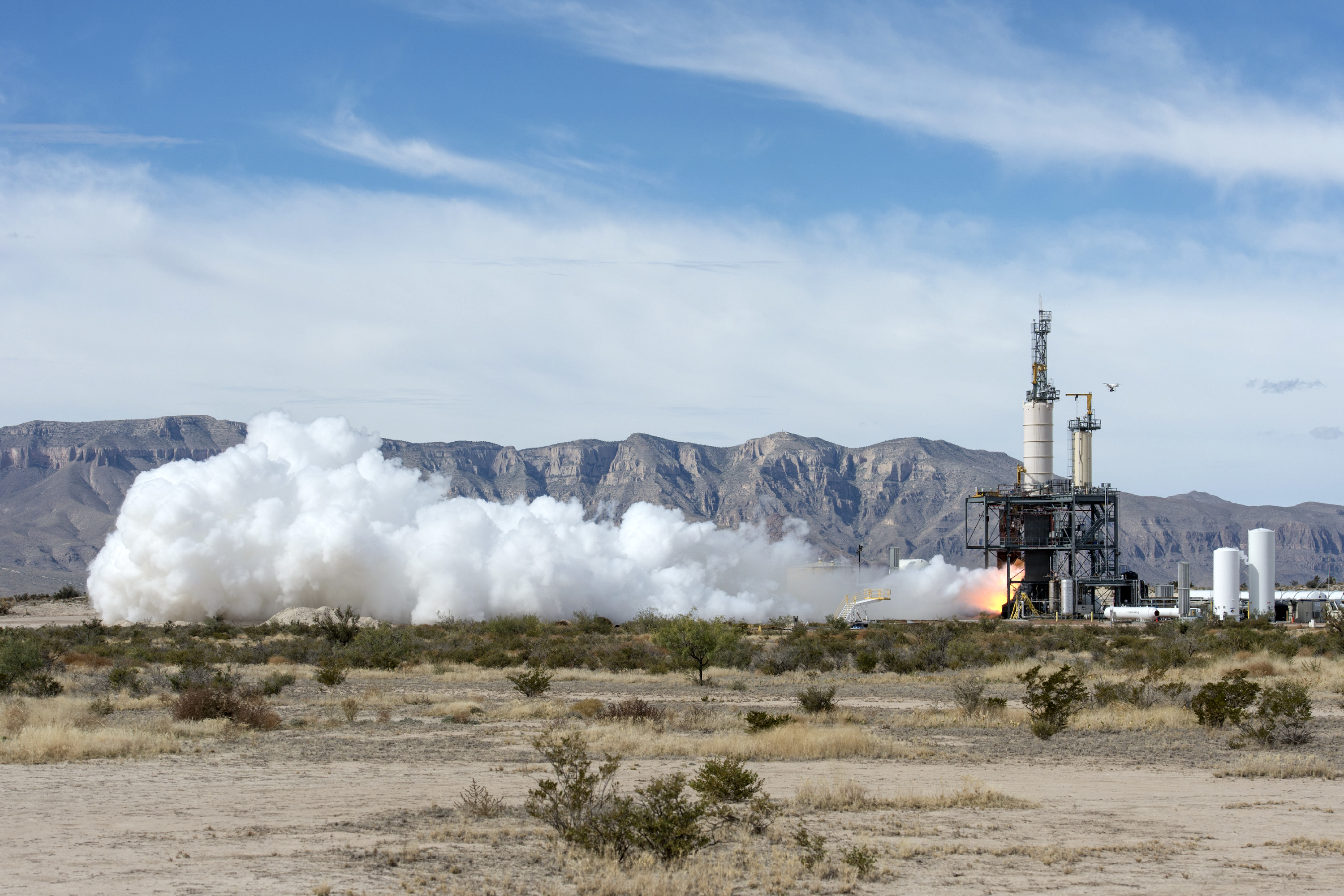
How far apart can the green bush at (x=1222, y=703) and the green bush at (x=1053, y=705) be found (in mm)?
2631

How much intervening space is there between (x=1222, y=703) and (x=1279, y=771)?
223 inches

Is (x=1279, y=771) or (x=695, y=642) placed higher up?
(x=695, y=642)

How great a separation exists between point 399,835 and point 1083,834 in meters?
9.19

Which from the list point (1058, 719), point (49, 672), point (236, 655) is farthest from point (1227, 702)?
point (236, 655)

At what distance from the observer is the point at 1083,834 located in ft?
53.1

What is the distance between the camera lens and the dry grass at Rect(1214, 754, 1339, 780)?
68.8 ft

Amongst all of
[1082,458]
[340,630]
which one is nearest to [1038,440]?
[1082,458]

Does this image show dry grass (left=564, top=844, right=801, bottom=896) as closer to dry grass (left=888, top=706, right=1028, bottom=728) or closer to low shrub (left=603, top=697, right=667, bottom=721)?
low shrub (left=603, top=697, right=667, bottom=721)

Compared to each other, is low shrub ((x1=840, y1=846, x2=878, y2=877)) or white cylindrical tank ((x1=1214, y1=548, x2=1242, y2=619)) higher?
white cylindrical tank ((x1=1214, y1=548, x2=1242, y2=619))

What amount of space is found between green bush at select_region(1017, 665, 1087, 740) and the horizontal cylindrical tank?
6263 centimetres

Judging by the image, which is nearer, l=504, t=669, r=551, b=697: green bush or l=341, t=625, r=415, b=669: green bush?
l=504, t=669, r=551, b=697: green bush

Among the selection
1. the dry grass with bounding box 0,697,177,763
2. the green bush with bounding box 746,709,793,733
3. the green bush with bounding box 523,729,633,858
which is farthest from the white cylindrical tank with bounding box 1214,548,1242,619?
the green bush with bounding box 523,729,633,858

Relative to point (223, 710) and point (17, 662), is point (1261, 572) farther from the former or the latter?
point (17, 662)

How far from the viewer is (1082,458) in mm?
102250
